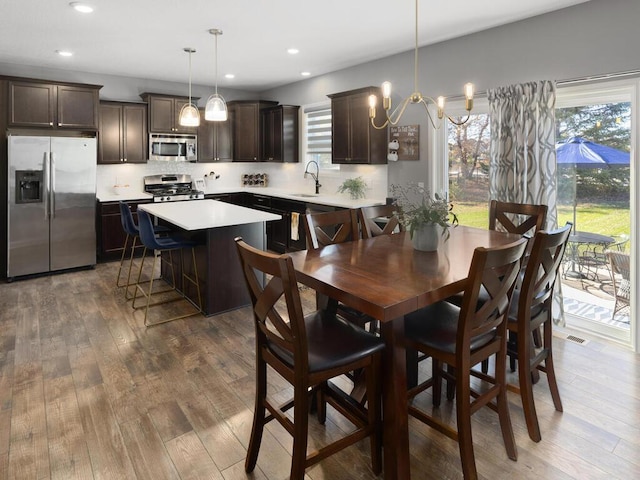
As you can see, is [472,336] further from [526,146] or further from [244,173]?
[244,173]

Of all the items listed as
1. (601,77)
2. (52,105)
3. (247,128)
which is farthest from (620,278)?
(52,105)

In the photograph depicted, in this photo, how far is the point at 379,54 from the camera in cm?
504

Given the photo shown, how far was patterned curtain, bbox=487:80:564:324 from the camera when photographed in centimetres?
353

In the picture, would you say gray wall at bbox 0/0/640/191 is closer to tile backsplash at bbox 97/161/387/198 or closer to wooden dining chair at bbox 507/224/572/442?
tile backsplash at bbox 97/161/387/198

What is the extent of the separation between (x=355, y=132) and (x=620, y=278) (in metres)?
3.19

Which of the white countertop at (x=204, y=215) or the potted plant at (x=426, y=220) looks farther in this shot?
the white countertop at (x=204, y=215)

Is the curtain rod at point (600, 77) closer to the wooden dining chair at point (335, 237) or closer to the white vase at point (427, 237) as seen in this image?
the white vase at point (427, 237)

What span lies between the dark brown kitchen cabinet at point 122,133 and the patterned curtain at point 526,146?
496 cm

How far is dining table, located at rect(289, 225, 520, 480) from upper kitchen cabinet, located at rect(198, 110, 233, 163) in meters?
5.18

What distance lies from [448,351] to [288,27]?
3482mm

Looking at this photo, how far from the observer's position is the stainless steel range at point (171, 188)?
6.50m

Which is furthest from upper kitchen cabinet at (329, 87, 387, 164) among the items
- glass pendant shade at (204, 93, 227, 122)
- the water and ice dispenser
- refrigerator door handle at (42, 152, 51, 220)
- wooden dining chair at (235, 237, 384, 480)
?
the water and ice dispenser

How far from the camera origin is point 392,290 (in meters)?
1.74

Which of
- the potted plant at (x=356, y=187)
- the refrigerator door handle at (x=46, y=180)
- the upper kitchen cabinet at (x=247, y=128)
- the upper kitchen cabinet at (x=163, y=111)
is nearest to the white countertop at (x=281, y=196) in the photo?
the potted plant at (x=356, y=187)
